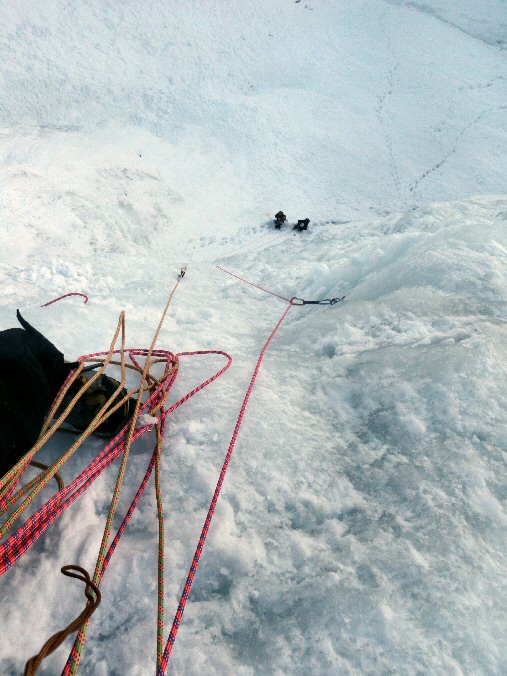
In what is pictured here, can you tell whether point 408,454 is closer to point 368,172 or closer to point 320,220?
point 320,220

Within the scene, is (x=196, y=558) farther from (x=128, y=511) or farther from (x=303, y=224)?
(x=303, y=224)

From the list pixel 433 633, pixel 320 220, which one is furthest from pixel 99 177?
pixel 433 633

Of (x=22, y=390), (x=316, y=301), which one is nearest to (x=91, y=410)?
(x=22, y=390)

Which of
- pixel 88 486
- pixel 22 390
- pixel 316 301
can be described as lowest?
pixel 316 301

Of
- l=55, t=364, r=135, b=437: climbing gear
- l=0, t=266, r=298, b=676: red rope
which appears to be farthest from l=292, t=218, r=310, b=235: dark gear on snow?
l=55, t=364, r=135, b=437: climbing gear

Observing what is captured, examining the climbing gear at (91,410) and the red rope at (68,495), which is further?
the climbing gear at (91,410)

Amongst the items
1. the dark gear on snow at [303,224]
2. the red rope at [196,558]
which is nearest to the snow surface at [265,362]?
the red rope at [196,558]

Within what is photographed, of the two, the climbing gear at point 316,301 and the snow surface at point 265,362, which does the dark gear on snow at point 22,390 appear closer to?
the snow surface at point 265,362

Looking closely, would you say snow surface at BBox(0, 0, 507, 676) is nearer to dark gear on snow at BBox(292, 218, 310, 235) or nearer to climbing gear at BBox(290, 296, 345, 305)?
climbing gear at BBox(290, 296, 345, 305)

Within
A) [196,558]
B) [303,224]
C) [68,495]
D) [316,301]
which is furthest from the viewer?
[303,224]

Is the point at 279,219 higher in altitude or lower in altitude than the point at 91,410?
lower
